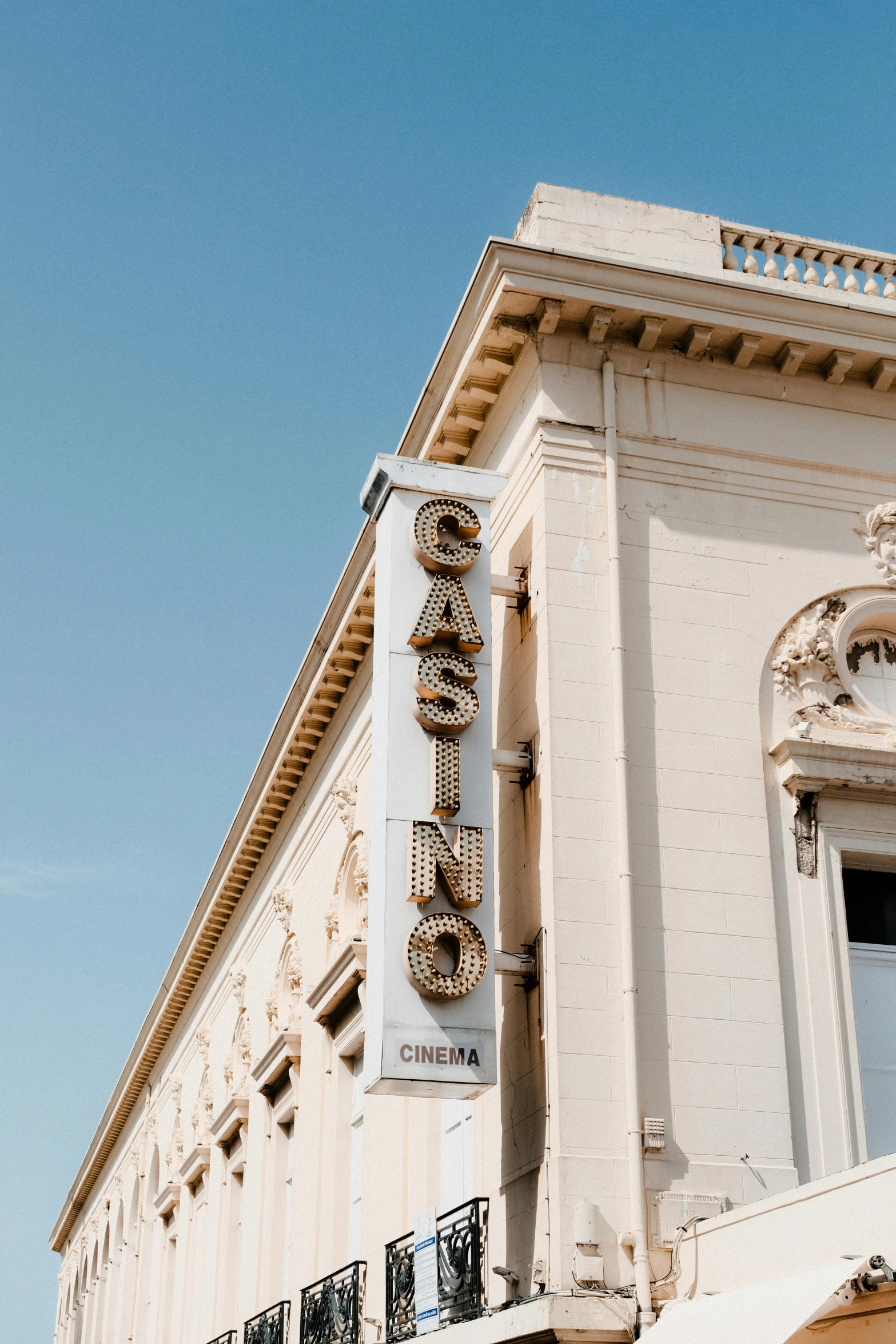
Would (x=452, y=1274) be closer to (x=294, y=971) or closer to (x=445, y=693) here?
(x=445, y=693)

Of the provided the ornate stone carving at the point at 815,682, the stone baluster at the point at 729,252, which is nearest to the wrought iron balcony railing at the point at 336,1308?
the ornate stone carving at the point at 815,682

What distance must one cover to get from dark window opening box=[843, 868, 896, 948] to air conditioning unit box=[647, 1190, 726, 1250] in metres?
2.61

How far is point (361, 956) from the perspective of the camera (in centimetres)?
1591

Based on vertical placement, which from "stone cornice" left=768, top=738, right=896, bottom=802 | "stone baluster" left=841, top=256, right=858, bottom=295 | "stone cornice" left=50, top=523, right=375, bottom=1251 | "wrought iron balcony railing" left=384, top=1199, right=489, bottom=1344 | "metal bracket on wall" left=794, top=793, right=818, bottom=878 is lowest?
"wrought iron balcony railing" left=384, top=1199, right=489, bottom=1344

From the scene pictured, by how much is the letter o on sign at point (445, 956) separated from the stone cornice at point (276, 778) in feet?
18.8

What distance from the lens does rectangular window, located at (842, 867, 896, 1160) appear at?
39.2 feet

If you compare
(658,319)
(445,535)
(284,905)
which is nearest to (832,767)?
(445,535)

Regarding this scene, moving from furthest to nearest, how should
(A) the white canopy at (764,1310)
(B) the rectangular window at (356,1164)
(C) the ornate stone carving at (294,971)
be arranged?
(C) the ornate stone carving at (294,971) < (B) the rectangular window at (356,1164) < (A) the white canopy at (764,1310)

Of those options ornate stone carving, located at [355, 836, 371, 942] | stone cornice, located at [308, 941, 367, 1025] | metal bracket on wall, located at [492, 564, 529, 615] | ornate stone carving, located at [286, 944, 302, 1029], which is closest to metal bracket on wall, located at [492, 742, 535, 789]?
metal bracket on wall, located at [492, 564, 529, 615]

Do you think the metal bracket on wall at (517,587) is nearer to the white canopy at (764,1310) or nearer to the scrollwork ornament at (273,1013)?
the white canopy at (764,1310)

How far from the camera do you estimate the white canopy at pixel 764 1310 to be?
8.01 metres

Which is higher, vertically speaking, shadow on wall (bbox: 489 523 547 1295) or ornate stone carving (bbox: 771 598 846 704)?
ornate stone carving (bbox: 771 598 846 704)

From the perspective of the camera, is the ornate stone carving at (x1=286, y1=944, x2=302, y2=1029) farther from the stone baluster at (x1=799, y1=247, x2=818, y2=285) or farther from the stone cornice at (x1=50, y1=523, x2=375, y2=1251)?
the stone baluster at (x1=799, y1=247, x2=818, y2=285)

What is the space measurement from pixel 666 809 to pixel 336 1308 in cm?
656
